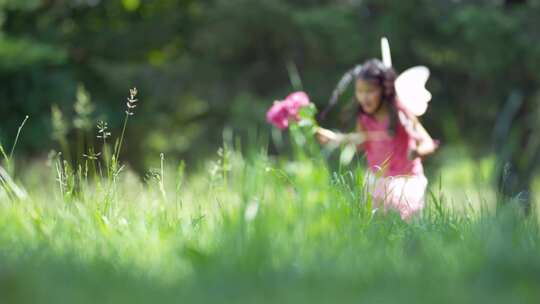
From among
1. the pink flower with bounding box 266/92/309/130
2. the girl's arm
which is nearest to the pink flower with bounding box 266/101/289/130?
the pink flower with bounding box 266/92/309/130

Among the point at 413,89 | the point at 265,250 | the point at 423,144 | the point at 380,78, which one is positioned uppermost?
the point at 380,78

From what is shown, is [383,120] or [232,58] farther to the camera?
[232,58]

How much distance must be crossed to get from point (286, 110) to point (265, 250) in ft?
8.23

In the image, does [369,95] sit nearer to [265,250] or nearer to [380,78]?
[380,78]

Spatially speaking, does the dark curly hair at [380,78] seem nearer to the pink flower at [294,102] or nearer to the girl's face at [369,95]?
the girl's face at [369,95]

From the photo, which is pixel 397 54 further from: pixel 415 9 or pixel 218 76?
pixel 218 76

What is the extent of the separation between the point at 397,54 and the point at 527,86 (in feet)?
6.76

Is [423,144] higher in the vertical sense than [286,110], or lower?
lower

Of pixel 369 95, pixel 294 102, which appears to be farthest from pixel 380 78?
pixel 294 102

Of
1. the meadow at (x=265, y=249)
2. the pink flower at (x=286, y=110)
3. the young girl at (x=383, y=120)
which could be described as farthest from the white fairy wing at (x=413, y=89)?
the meadow at (x=265, y=249)

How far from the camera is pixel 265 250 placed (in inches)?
88.1

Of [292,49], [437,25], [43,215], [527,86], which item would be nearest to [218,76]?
[292,49]

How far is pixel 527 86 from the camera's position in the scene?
1171cm

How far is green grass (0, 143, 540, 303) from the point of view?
1904 mm
